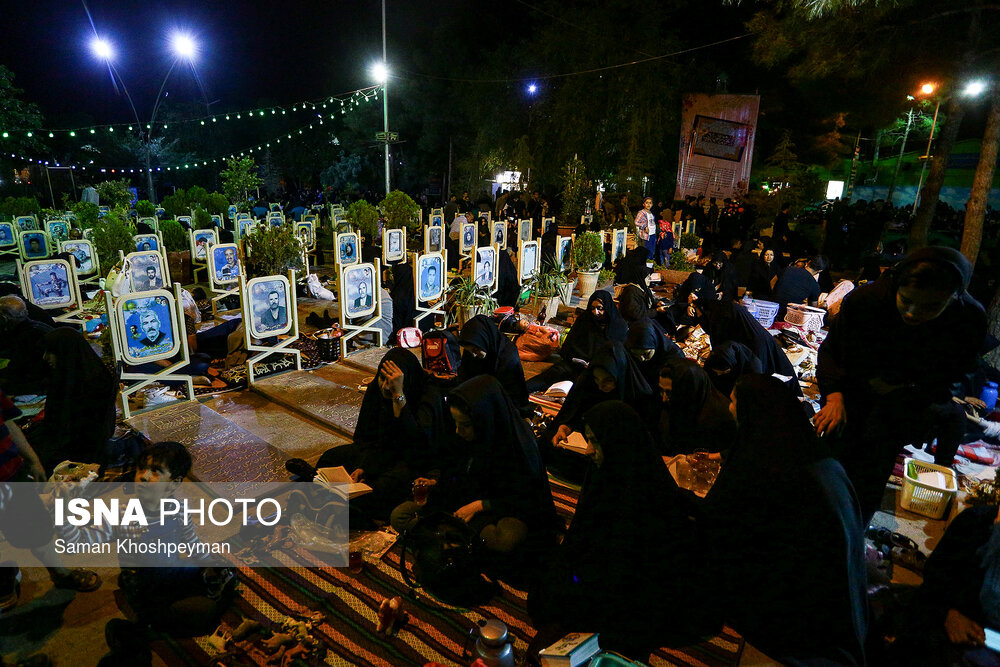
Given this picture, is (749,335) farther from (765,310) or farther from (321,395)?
(321,395)

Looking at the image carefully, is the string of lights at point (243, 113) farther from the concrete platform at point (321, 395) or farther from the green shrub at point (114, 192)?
the concrete platform at point (321, 395)

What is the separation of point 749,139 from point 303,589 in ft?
58.7

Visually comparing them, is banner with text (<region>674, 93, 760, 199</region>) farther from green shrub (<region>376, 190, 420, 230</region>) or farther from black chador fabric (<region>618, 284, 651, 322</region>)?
black chador fabric (<region>618, 284, 651, 322</region>)

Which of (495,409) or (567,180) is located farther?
(567,180)

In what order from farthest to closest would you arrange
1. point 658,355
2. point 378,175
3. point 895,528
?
1. point 378,175
2. point 658,355
3. point 895,528

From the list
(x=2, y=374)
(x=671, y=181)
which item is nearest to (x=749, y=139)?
(x=671, y=181)

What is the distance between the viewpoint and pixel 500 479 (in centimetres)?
326

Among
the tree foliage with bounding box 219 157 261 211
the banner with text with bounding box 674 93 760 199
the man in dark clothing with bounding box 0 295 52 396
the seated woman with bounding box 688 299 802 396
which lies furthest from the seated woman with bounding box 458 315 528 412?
the banner with text with bounding box 674 93 760 199

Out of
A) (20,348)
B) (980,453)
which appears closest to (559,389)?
(980,453)

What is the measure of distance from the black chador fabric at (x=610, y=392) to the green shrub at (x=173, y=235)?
33.2 ft

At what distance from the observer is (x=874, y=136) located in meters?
30.3

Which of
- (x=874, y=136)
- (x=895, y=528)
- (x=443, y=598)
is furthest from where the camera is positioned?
(x=874, y=136)

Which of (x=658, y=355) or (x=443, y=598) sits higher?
(x=658, y=355)

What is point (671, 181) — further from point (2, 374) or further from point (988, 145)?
point (2, 374)
